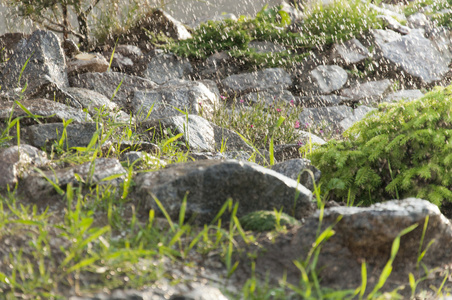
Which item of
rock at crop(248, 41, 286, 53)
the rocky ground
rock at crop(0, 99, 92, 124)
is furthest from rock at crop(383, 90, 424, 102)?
rock at crop(0, 99, 92, 124)

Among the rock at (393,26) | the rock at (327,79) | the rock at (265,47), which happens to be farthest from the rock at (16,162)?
the rock at (393,26)

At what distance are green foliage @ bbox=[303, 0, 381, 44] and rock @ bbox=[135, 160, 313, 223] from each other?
682cm

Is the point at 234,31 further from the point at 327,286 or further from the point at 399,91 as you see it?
the point at 327,286

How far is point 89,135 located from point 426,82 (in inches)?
277

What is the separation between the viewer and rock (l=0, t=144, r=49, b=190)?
243 centimetres

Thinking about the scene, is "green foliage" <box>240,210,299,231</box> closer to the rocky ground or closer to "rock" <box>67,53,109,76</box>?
the rocky ground

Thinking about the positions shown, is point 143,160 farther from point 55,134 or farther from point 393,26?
point 393,26

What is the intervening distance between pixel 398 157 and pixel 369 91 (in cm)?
501

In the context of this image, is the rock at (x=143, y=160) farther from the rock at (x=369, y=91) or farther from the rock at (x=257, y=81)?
the rock at (x=369, y=91)

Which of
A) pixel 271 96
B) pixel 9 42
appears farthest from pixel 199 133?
pixel 9 42

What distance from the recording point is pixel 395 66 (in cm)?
841

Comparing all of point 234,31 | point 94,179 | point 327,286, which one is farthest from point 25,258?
point 234,31

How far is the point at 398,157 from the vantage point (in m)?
3.33

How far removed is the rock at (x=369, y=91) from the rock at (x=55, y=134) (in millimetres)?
5720
